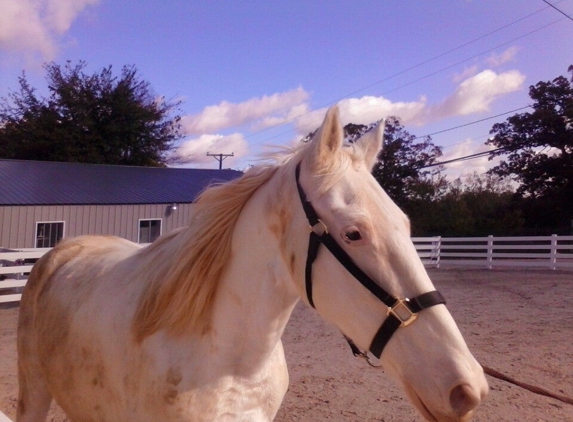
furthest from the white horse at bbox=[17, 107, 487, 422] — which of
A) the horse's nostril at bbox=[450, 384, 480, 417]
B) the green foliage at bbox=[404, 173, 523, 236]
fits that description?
the green foliage at bbox=[404, 173, 523, 236]

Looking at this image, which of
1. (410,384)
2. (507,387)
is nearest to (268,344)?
(410,384)

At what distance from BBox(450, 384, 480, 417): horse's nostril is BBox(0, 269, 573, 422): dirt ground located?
3.48 metres

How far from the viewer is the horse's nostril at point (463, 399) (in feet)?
4.49

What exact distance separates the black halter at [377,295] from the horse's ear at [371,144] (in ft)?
1.45

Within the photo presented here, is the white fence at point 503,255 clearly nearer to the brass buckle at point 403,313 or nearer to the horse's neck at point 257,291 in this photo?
the horse's neck at point 257,291

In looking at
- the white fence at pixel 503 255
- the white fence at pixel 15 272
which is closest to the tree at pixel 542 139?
the white fence at pixel 503 255

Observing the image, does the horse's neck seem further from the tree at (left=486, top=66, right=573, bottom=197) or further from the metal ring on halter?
the tree at (left=486, top=66, right=573, bottom=197)

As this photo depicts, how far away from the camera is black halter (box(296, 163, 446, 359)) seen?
1483mm

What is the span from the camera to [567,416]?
4.68 m

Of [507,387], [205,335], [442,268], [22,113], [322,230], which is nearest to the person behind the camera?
[322,230]

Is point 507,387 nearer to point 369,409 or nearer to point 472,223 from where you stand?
point 369,409

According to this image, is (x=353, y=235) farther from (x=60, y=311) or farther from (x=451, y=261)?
(x=451, y=261)

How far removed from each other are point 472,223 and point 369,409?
24232mm

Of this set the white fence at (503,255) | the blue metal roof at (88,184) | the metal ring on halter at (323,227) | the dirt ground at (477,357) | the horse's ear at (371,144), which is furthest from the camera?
the blue metal roof at (88,184)
